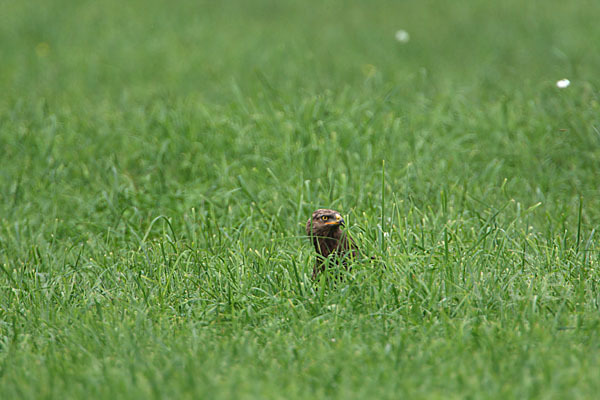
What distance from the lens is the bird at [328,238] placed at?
377 centimetres

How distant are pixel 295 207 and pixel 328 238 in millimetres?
1050

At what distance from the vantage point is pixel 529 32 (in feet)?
29.5

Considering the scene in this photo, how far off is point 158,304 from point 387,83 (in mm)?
4453

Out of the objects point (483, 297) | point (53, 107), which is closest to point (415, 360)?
point (483, 297)

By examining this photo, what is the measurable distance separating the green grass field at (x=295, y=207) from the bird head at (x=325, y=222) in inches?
8.8

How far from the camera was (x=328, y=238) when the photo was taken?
3.82 m

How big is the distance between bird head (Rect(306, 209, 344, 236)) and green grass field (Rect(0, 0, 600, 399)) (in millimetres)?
223

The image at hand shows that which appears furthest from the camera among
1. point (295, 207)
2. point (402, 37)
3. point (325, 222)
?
point (402, 37)

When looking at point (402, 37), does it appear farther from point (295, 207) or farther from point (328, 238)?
point (328, 238)

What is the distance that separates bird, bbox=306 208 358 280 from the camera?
377cm

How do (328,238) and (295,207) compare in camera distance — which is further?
(295,207)

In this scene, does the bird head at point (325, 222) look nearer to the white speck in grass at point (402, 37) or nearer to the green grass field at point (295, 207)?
the green grass field at point (295, 207)

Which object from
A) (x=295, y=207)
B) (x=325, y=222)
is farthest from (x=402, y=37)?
(x=325, y=222)

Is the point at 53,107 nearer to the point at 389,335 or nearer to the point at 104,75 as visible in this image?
the point at 104,75
